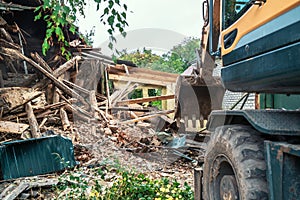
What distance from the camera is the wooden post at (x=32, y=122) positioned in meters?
6.09

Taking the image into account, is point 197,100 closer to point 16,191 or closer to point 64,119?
point 64,119

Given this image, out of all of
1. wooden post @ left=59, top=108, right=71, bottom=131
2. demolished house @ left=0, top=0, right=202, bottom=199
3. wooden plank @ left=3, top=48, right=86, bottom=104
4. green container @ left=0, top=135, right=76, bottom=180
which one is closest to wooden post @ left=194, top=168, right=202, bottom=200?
demolished house @ left=0, top=0, right=202, bottom=199

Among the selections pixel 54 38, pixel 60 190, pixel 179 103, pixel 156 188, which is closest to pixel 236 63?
pixel 156 188

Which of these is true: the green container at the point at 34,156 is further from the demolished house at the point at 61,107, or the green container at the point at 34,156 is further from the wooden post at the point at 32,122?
the wooden post at the point at 32,122

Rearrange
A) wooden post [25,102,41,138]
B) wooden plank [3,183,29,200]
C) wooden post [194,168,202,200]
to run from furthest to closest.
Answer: wooden post [25,102,41,138], wooden plank [3,183,29,200], wooden post [194,168,202,200]

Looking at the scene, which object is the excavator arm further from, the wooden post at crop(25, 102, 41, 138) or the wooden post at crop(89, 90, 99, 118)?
the wooden post at crop(25, 102, 41, 138)

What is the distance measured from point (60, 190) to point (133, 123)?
15.8 ft

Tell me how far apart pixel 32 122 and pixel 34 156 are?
1693mm

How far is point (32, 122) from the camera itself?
6254mm

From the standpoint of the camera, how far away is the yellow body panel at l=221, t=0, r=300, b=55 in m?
1.45

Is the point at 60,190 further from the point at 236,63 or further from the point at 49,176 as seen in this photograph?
the point at 236,63

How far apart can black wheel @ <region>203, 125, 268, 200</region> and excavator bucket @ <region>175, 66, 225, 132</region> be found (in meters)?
3.61

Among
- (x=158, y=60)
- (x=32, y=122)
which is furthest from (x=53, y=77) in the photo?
(x=158, y=60)

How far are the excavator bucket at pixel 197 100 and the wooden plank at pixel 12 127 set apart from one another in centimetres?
367
